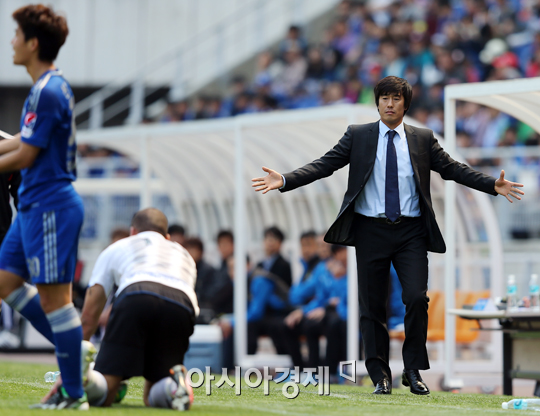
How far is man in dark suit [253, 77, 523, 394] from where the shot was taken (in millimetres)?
6789

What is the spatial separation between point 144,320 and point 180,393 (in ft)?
1.52

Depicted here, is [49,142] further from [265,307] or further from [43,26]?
[265,307]

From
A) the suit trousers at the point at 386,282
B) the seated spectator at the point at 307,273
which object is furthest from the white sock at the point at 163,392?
the seated spectator at the point at 307,273

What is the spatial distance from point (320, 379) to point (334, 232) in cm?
313

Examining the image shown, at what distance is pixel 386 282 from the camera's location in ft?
23.1

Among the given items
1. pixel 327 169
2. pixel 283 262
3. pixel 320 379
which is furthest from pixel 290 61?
pixel 327 169

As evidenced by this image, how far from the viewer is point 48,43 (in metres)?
5.26

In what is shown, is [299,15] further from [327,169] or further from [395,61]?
[327,169]

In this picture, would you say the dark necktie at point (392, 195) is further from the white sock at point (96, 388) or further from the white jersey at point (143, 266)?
the white sock at point (96, 388)

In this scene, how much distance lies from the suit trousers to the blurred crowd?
29.2 ft

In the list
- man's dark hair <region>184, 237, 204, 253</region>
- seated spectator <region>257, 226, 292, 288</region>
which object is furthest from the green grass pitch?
man's dark hair <region>184, 237, 204, 253</region>

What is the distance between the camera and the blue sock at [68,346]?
5.12 metres

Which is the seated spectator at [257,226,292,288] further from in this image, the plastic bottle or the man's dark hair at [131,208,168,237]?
the man's dark hair at [131,208,168,237]

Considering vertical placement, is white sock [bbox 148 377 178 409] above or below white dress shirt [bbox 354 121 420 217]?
below
